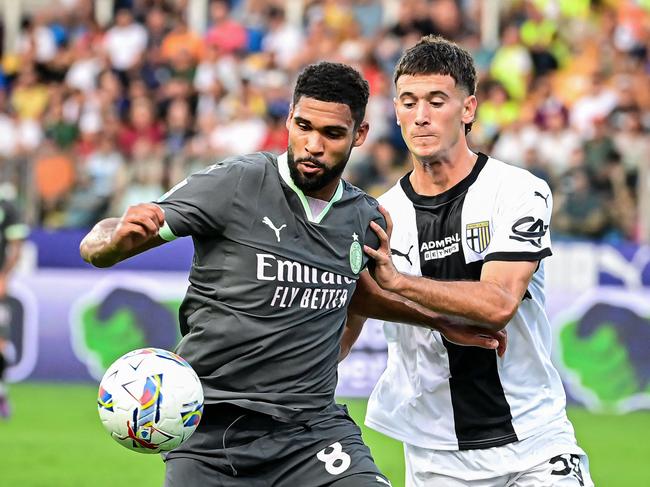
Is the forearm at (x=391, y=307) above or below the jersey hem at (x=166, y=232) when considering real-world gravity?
below

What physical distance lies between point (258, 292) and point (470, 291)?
98 centimetres

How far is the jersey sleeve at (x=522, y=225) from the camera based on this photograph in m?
5.89

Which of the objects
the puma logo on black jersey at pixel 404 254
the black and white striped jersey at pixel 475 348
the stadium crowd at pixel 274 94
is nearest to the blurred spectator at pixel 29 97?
the stadium crowd at pixel 274 94

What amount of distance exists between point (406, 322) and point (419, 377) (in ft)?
1.09

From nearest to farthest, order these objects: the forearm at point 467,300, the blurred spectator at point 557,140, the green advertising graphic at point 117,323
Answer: the forearm at point 467,300, the green advertising graphic at point 117,323, the blurred spectator at point 557,140

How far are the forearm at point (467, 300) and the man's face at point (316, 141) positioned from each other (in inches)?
23.9

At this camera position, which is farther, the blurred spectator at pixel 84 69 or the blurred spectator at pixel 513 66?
the blurred spectator at pixel 84 69

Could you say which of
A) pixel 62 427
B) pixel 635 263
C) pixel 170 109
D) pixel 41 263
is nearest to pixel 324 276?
pixel 62 427

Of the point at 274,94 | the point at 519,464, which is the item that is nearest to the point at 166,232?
the point at 519,464

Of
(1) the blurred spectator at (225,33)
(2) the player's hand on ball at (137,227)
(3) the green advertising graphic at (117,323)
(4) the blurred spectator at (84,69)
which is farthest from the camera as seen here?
(1) the blurred spectator at (225,33)

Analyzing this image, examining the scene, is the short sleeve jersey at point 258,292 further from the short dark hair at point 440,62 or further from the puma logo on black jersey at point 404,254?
the short dark hair at point 440,62

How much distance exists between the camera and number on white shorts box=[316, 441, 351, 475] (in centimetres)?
553

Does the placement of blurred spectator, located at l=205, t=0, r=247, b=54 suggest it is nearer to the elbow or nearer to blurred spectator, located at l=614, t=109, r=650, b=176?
blurred spectator, located at l=614, t=109, r=650, b=176

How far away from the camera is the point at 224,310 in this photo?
18.1 feet
